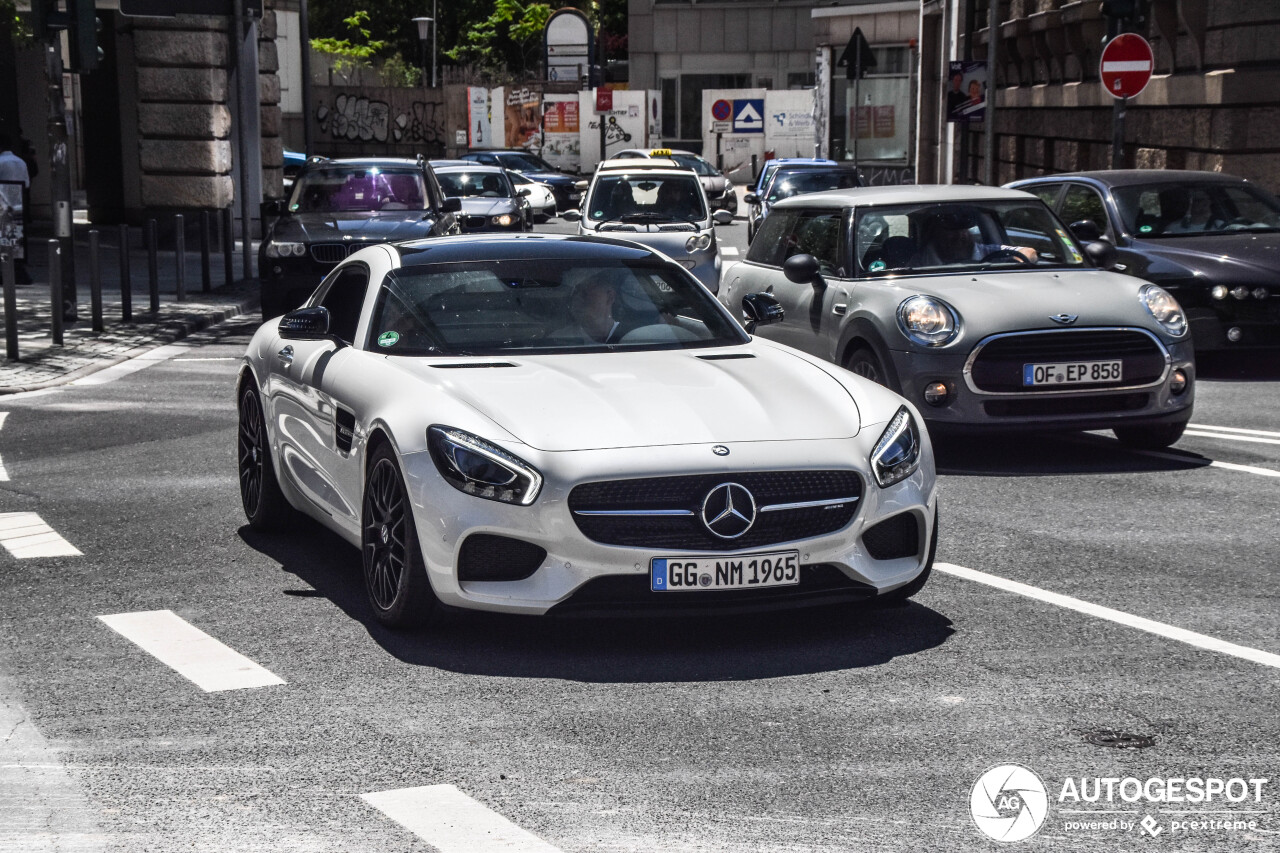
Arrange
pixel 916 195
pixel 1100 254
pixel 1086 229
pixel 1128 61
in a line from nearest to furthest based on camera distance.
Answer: pixel 916 195
pixel 1100 254
pixel 1086 229
pixel 1128 61

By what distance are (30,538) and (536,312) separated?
8.62 ft

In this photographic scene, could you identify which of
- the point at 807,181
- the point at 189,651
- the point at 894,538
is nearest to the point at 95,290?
the point at 189,651

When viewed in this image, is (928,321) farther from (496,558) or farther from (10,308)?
(10,308)

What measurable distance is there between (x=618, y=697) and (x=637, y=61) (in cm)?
6688

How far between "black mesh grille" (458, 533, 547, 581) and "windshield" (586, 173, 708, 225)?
1603 cm

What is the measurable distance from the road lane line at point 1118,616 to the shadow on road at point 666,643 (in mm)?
498

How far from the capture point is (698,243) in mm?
21031

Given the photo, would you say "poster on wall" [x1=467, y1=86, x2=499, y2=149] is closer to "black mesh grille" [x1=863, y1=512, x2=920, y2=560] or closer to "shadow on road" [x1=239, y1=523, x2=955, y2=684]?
"shadow on road" [x1=239, y1=523, x2=955, y2=684]

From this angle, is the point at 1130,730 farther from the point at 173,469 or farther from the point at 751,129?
the point at 751,129

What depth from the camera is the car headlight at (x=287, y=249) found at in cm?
1842

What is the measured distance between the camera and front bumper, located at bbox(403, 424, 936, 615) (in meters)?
5.80

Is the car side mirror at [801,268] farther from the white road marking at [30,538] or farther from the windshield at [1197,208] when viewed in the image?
the windshield at [1197,208]

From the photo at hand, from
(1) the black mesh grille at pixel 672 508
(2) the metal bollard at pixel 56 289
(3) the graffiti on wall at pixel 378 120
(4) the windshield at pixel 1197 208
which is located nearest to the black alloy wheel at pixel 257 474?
(1) the black mesh grille at pixel 672 508

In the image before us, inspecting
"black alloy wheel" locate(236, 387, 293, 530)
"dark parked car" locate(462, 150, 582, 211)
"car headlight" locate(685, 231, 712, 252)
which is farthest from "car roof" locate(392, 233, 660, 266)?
"dark parked car" locate(462, 150, 582, 211)
